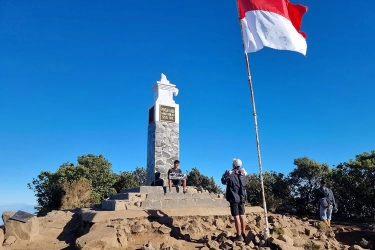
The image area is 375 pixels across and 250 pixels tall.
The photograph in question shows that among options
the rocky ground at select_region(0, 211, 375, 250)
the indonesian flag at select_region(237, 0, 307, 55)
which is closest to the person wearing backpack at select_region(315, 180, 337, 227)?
the rocky ground at select_region(0, 211, 375, 250)

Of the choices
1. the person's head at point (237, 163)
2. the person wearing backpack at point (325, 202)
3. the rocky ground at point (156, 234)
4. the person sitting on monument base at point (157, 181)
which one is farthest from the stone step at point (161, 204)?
the person wearing backpack at point (325, 202)

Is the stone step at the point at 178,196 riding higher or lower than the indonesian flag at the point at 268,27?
lower

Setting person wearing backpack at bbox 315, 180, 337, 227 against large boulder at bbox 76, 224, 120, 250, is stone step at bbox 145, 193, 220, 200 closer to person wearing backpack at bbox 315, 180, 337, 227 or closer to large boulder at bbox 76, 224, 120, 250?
large boulder at bbox 76, 224, 120, 250

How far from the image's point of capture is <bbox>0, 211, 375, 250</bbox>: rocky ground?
5.39m

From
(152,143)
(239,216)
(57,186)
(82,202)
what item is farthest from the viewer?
(57,186)

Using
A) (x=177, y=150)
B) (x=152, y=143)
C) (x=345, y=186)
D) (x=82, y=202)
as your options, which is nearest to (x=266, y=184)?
(x=345, y=186)

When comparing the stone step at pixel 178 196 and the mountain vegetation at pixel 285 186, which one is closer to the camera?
the stone step at pixel 178 196

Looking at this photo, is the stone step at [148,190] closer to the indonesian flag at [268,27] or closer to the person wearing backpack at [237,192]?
the person wearing backpack at [237,192]

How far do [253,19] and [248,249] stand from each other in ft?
15.1

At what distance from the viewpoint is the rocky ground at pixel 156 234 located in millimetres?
5395

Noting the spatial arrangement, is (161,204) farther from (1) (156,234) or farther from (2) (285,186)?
(2) (285,186)

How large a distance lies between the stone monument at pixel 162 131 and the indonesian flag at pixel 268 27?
21.8ft

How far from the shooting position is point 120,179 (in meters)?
22.0

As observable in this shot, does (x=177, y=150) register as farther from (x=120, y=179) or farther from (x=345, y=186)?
(x=120, y=179)
